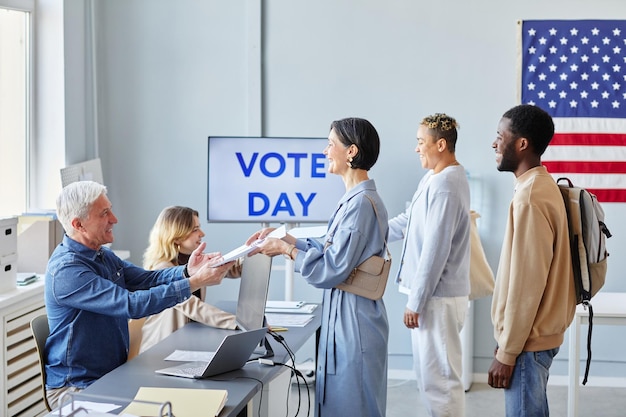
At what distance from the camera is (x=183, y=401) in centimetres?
235

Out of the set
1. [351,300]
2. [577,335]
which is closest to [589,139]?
[577,335]

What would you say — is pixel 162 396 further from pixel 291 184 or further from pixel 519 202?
pixel 291 184

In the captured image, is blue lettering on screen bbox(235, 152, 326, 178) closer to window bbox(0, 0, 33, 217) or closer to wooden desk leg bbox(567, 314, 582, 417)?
window bbox(0, 0, 33, 217)

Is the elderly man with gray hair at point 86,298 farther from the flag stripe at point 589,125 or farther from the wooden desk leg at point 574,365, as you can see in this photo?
the flag stripe at point 589,125

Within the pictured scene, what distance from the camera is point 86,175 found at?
5.05 m

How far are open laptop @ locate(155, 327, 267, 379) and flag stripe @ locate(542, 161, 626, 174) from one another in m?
3.02

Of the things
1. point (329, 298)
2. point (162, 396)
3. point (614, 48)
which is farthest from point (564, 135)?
point (162, 396)

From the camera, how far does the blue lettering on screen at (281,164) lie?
4672 mm

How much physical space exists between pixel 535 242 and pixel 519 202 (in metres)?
0.13

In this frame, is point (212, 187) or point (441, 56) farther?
point (441, 56)

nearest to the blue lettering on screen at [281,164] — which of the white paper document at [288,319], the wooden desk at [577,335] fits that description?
the white paper document at [288,319]

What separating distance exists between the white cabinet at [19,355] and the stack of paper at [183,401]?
1.71 metres

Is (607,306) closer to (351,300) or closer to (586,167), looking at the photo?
(586,167)

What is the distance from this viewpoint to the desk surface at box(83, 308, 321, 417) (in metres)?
2.49
